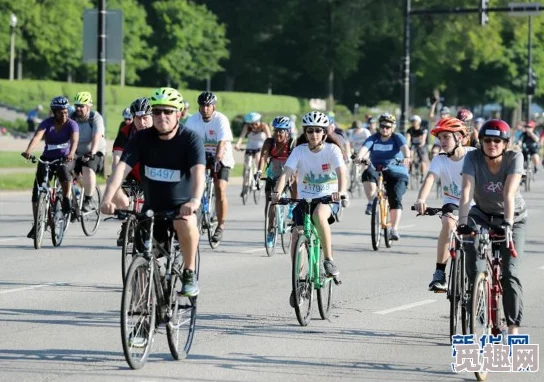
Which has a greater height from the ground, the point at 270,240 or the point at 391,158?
the point at 391,158

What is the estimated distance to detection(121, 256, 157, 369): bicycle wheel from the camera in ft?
27.9

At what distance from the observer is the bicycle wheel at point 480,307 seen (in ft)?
29.1

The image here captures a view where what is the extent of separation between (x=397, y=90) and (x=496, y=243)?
91039 mm

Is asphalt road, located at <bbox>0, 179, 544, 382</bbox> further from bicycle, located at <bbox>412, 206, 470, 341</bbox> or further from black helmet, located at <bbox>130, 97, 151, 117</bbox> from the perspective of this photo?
black helmet, located at <bbox>130, 97, 151, 117</bbox>

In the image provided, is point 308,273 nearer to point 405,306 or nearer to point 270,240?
point 405,306

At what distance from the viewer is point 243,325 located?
35.7ft

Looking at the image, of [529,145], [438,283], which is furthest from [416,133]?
[438,283]

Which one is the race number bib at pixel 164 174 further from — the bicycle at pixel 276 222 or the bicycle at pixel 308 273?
the bicycle at pixel 276 222

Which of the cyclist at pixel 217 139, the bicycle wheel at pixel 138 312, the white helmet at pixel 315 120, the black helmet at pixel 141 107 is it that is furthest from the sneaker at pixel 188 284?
the cyclist at pixel 217 139

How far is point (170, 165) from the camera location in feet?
30.2

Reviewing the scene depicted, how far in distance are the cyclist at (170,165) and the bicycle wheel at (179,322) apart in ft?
0.29

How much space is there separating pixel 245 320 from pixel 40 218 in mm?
5880

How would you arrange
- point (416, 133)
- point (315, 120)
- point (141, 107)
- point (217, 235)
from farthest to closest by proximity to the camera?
point (416, 133) < point (217, 235) < point (141, 107) < point (315, 120)

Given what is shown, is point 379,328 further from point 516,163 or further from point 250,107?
point 250,107
